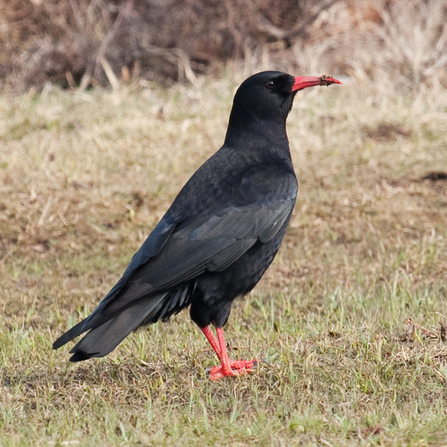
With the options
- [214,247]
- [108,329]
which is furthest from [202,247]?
[108,329]

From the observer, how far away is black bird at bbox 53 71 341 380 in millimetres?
4023

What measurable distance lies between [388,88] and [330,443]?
7.76 m

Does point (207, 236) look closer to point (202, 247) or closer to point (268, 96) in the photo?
point (202, 247)

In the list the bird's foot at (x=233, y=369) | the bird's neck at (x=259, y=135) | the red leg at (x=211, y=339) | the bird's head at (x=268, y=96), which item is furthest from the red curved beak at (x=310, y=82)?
the bird's foot at (x=233, y=369)

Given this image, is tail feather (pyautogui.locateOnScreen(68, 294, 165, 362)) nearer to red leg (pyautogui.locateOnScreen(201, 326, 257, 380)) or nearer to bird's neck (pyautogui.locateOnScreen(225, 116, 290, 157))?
red leg (pyautogui.locateOnScreen(201, 326, 257, 380))

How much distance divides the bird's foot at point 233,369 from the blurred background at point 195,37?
7255 millimetres

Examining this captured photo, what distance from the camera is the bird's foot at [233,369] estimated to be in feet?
13.5

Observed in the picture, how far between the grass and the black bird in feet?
1.00

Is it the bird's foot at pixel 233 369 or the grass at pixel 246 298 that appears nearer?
the grass at pixel 246 298

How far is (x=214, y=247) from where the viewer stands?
13.9ft

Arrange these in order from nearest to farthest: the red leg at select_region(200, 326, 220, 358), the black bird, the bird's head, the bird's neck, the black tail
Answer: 1. the black tail
2. the black bird
3. the red leg at select_region(200, 326, 220, 358)
4. the bird's neck
5. the bird's head

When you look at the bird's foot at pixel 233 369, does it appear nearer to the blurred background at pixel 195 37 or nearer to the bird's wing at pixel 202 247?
the bird's wing at pixel 202 247

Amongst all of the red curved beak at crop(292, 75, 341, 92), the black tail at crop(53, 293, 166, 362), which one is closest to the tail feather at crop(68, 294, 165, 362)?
the black tail at crop(53, 293, 166, 362)

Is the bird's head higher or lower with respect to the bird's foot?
higher
